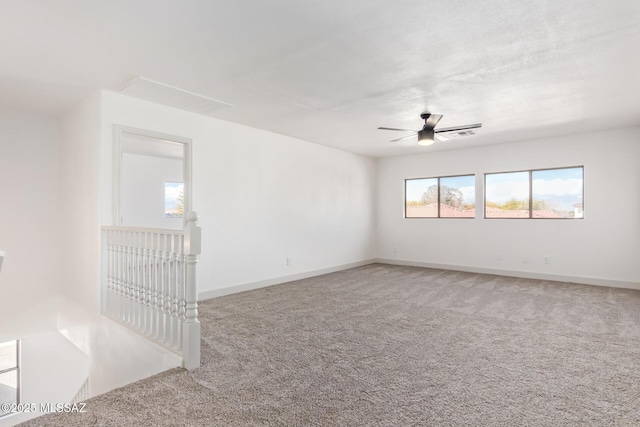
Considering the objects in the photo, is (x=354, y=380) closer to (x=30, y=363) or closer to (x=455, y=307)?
(x=455, y=307)

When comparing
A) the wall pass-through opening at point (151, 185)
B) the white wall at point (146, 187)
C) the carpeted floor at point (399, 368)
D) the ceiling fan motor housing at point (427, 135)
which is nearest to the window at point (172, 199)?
the wall pass-through opening at point (151, 185)

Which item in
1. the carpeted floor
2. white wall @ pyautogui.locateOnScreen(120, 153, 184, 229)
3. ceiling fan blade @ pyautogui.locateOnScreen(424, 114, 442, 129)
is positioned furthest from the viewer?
white wall @ pyautogui.locateOnScreen(120, 153, 184, 229)

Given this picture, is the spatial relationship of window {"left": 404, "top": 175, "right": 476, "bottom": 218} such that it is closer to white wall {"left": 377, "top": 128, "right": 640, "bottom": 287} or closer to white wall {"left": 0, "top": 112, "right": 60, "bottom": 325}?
white wall {"left": 377, "top": 128, "right": 640, "bottom": 287}

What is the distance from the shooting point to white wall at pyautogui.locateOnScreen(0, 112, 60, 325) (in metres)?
4.31

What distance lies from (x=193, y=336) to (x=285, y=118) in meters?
3.30

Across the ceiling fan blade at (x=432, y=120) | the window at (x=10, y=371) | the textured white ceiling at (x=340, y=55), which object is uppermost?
the textured white ceiling at (x=340, y=55)

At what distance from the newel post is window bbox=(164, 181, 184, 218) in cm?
658

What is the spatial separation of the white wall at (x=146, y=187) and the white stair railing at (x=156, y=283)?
4450 mm

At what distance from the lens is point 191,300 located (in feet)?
A: 8.56

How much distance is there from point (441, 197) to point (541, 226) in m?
1.96

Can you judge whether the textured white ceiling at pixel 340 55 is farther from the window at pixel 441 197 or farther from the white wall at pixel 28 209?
the window at pixel 441 197

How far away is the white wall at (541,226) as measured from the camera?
548cm

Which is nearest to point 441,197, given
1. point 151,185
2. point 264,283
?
point 264,283

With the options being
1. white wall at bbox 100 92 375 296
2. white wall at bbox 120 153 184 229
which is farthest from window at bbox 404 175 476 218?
white wall at bbox 120 153 184 229
